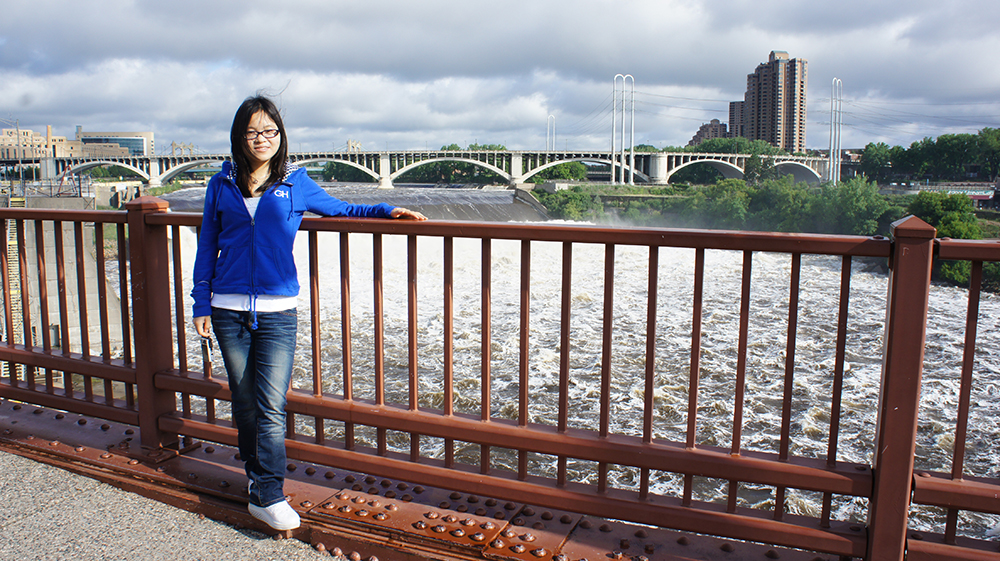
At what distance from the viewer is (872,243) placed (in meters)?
2.02

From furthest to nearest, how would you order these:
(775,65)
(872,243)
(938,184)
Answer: (775,65), (938,184), (872,243)

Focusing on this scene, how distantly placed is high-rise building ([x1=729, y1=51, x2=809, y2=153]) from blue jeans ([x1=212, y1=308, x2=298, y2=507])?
11209 centimetres

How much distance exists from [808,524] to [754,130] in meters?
119

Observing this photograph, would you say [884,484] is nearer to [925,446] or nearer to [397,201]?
[925,446]

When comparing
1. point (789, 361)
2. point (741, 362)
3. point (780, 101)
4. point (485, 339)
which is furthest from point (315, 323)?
point (780, 101)

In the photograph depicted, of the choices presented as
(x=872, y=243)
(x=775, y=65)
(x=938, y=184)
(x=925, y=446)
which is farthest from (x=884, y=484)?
(x=775, y=65)

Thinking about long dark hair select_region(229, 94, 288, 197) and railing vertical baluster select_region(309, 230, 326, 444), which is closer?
long dark hair select_region(229, 94, 288, 197)

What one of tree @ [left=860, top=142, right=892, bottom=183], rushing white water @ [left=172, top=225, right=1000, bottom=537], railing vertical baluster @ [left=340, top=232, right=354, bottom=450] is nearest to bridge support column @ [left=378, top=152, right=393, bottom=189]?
rushing white water @ [left=172, top=225, right=1000, bottom=537]

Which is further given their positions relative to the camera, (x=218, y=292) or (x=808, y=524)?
(x=218, y=292)

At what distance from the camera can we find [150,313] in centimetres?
304

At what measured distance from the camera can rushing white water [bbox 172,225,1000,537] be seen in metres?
9.45

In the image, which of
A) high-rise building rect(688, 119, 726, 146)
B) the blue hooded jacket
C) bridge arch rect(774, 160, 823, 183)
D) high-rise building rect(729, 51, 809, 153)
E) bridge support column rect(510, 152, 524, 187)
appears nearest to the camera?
the blue hooded jacket

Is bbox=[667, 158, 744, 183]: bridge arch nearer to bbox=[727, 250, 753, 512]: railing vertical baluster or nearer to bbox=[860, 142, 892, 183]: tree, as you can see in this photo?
bbox=[860, 142, 892, 183]: tree

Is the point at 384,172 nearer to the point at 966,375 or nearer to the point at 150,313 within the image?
the point at 150,313
